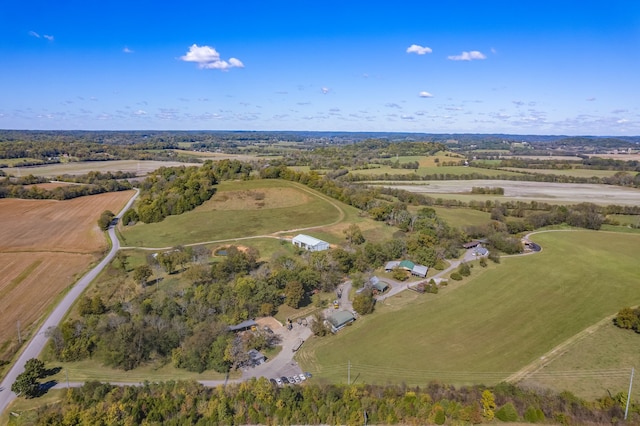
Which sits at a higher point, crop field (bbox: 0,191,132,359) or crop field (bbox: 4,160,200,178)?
crop field (bbox: 4,160,200,178)

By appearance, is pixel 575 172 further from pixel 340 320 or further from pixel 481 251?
pixel 340 320

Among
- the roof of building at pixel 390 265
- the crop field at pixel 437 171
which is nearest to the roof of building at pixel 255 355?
the roof of building at pixel 390 265

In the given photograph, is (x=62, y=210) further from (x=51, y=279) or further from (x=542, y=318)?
(x=542, y=318)

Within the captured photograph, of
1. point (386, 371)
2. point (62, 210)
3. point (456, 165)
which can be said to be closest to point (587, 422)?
point (386, 371)

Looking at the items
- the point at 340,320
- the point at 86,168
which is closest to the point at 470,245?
the point at 340,320

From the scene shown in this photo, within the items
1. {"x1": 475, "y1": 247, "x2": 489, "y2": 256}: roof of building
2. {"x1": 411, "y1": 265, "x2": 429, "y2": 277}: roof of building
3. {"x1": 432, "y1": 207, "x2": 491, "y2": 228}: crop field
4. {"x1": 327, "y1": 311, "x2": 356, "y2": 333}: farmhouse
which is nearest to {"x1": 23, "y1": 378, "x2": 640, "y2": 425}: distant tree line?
{"x1": 327, "y1": 311, "x2": 356, "y2": 333}: farmhouse

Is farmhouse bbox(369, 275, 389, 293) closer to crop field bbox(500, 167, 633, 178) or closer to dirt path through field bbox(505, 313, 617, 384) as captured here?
dirt path through field bbox(505, 313, 617, 384)
